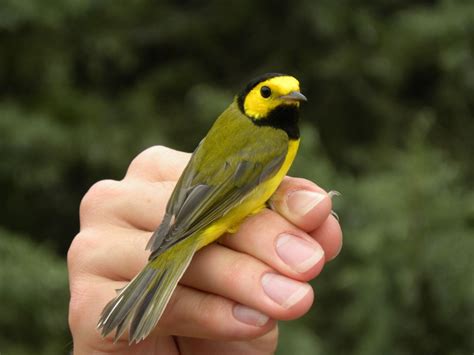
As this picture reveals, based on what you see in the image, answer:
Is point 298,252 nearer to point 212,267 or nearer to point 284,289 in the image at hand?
point 284,289

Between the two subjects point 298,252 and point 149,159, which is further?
point 149,159

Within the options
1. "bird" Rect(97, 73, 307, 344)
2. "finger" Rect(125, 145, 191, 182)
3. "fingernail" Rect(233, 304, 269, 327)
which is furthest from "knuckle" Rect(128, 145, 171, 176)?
"fingernail" Rect(233, 304, 269, 327)

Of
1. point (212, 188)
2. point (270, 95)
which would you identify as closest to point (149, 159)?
point (212, 188)

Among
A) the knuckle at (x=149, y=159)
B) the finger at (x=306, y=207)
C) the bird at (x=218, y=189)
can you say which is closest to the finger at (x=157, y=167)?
the knuckle at (x=149, y=159)

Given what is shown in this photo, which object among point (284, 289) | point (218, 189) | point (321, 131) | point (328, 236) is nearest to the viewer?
point (284, 289)

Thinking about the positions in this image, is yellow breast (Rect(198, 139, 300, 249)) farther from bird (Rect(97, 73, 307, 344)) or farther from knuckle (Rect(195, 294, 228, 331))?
knuckle (Rect(195, 294, 228, 331))

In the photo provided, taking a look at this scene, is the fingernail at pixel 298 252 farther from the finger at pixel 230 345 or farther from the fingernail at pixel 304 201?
the finger at pixel 230 345

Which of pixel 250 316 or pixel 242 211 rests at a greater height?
pixel 242 211

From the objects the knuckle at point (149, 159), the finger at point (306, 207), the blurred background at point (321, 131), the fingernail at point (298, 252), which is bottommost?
the blurred background at point (321, 131)
